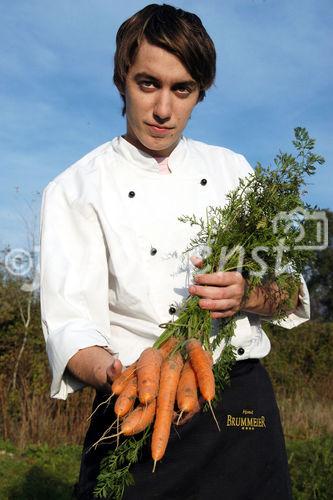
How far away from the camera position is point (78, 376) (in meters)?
2.46

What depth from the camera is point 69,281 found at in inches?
103

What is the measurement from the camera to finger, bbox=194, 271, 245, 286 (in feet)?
8.26

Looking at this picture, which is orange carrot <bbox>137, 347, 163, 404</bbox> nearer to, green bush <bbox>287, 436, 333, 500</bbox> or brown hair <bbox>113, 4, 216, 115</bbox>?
brown hair <bbox>113, 4, 216, 115</bbox>

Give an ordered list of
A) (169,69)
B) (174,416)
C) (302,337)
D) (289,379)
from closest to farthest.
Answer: (174,416) < (169,69) < (289,379) < (302,337)

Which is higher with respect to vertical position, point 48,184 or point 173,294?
point 48,184

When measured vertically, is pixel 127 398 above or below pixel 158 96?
below

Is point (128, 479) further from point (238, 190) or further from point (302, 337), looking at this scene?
point (302, 337)

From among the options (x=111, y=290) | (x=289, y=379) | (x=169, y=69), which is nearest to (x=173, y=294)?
(x=111, y=290)

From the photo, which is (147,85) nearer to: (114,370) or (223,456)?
(114,370)

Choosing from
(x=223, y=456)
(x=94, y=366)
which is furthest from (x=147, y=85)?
(x=223, y=456)

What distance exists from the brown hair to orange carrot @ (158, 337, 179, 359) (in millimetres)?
1053

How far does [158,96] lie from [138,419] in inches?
48.5

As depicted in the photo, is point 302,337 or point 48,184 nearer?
point 48,184

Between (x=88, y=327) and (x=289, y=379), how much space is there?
10186 millimetres
